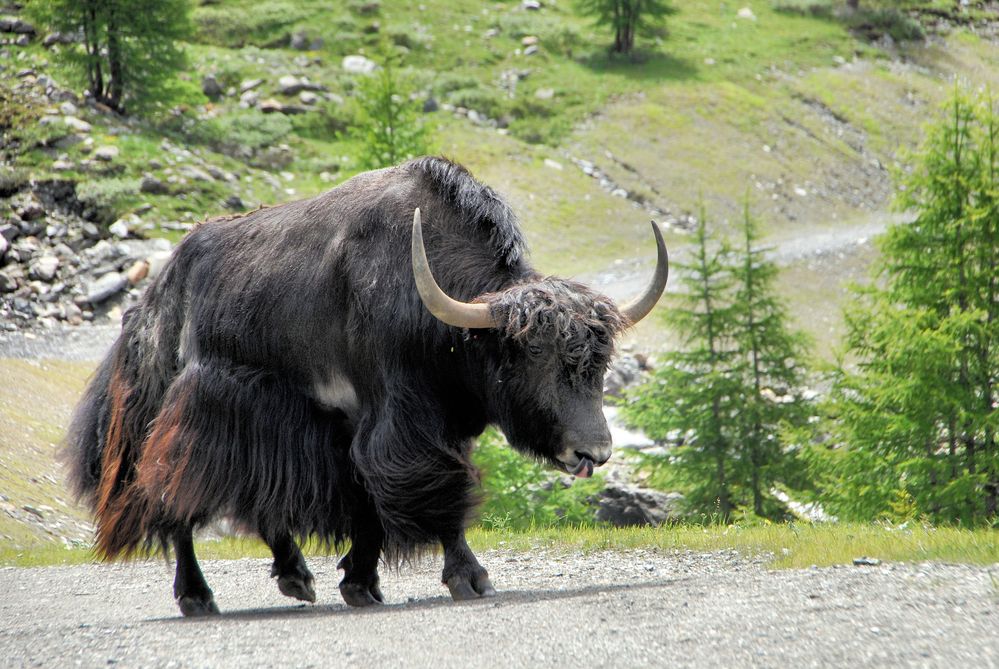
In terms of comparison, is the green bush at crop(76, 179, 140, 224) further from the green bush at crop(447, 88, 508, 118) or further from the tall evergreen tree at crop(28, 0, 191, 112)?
the green bush at crop(447, 88, 508, 118)

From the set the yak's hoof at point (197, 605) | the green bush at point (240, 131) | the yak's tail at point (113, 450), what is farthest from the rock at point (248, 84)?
the yak's hoof at point (197, 605)

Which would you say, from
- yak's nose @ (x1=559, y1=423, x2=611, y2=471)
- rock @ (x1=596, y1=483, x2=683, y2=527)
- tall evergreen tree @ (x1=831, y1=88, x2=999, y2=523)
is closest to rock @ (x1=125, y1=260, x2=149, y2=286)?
rock @ (x1=596, y1=483, x2=683, y2=527)

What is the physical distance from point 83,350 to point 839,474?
12.7 metres

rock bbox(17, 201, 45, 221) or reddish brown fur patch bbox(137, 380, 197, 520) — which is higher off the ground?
reddish brown fur patch bbox(137, 380, 197, 520)

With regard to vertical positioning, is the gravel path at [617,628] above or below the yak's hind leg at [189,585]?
above

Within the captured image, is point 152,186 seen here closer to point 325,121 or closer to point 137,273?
point 137,273

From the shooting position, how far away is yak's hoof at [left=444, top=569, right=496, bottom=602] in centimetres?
611

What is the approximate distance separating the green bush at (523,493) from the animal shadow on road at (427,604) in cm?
574

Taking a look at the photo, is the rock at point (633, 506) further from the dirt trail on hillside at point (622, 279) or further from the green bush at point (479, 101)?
the green bush at point (479, 101)

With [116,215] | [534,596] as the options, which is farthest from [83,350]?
[534,596]

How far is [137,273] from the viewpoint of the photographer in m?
22.4

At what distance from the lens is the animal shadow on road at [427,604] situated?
5.66 m

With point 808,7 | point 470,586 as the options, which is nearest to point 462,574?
point 470,586

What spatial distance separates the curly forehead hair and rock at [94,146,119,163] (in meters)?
23.1
